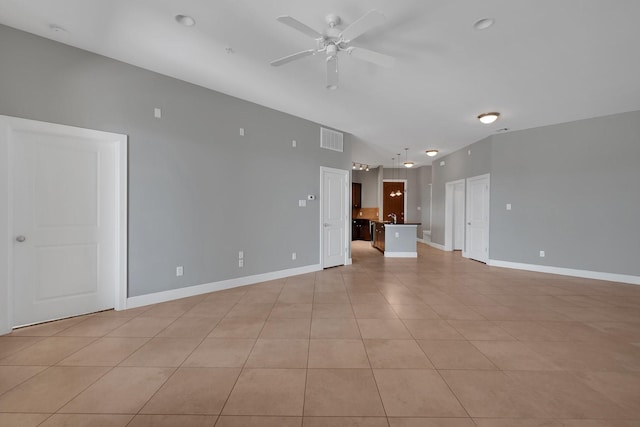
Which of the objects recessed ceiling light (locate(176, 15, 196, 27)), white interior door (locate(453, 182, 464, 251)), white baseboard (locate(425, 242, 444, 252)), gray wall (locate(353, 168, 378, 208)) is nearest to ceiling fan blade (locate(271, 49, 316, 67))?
recessed ceiling light (locate(176, 15, 196, 27))

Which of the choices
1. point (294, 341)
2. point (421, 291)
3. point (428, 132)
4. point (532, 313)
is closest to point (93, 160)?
point (294, 341)

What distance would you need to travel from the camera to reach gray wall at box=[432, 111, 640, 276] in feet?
16.5

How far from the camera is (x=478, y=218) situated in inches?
282

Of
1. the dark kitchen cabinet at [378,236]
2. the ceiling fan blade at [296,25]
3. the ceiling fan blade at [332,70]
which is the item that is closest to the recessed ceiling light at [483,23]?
the ceiling fan blade at [332,70]

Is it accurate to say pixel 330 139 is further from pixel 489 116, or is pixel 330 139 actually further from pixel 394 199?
pixel 394 199

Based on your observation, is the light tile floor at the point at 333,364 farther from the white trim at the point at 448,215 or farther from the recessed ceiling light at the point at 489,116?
the white trim at the point at 448,215

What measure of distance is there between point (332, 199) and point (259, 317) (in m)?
3.33

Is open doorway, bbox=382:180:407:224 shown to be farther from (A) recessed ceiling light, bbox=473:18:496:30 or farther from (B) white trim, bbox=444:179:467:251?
(A) recessed ceiling light, bbox=473:18:496:30

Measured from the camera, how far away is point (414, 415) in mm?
1723

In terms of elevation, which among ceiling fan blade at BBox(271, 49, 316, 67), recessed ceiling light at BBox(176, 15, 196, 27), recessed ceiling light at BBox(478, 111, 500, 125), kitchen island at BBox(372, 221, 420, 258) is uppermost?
recessed ceiling light at BBox(176, 15, 196, 27)

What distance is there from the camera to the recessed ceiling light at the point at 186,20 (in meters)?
2.59

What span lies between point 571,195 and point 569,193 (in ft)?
0.17

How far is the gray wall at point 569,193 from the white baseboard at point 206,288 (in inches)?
191

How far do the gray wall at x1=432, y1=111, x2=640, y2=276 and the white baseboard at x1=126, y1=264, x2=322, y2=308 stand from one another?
4.85 m
